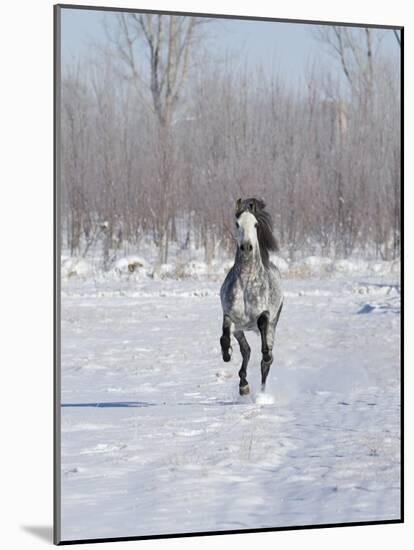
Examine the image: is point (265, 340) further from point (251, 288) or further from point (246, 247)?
point (246, 247)

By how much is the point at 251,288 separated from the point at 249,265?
0.12 metres

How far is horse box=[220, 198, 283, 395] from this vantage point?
680 centimetres

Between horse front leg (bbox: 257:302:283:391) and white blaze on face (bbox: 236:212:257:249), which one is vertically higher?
white blaze on face (bbox: 236:212:257:249)

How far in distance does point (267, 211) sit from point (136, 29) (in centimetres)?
113

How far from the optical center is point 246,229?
6805mm

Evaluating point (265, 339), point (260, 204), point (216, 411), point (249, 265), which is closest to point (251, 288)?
point (249, 265)

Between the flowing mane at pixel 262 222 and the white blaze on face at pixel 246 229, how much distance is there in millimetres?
18


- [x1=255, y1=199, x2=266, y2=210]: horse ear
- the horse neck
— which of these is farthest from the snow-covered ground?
[x1=255, y1=199, x2=266, y2=210]: horse ear

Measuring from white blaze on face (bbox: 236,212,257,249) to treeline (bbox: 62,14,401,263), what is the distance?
0.06 meters

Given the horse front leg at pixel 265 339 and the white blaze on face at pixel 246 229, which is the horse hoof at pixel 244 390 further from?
the white blaze on face at pixel 246 229

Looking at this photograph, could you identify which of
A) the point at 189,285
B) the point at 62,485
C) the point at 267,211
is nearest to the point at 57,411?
the point at 62,485

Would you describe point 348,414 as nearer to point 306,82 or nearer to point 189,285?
point 189,285

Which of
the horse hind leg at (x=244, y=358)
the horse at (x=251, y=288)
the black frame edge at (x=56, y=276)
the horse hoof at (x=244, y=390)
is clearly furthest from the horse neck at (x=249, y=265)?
the black frame edge at (x=56, y=276)

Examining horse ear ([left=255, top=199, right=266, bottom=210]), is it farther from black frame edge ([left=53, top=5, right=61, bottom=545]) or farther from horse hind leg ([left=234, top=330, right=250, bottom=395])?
black frame edge ([left=53, top=5, right=61, bottom=545])
